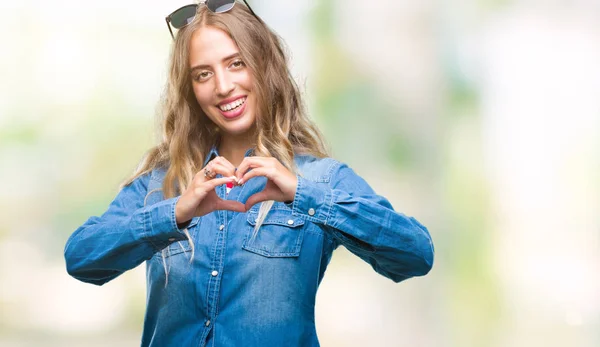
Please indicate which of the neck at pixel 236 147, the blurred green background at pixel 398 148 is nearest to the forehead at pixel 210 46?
the neck at pixel 236 147

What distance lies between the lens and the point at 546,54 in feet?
11.0

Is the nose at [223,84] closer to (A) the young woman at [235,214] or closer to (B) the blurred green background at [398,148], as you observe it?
(A) the young woman at [235,214]

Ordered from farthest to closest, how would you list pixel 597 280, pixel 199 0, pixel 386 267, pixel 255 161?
pixel 597 280
pixel 199 0
pixel 386 267
pixel 255 161

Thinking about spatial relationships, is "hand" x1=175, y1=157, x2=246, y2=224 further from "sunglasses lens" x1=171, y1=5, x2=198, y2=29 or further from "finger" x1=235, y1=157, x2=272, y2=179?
"sunglasses lens" x1=171, y1=5, x2=198, y2=29

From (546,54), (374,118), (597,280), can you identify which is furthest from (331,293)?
(546,54)

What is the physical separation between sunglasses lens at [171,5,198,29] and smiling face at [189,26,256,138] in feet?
0.17

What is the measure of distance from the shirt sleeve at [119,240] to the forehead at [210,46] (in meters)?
0.33

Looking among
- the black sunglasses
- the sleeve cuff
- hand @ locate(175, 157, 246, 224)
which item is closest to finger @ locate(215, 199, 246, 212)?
hand @ locate(175, 157, 246, 224)

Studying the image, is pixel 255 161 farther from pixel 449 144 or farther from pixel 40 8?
pixel 40 8

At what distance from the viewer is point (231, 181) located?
1.56 m

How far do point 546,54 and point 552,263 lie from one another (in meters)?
0.76

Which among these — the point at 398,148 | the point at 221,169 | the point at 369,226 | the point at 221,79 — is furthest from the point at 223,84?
the point at 398,148

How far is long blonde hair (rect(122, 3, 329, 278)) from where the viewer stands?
6.05 feet

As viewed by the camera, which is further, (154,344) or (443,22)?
(443,22)
